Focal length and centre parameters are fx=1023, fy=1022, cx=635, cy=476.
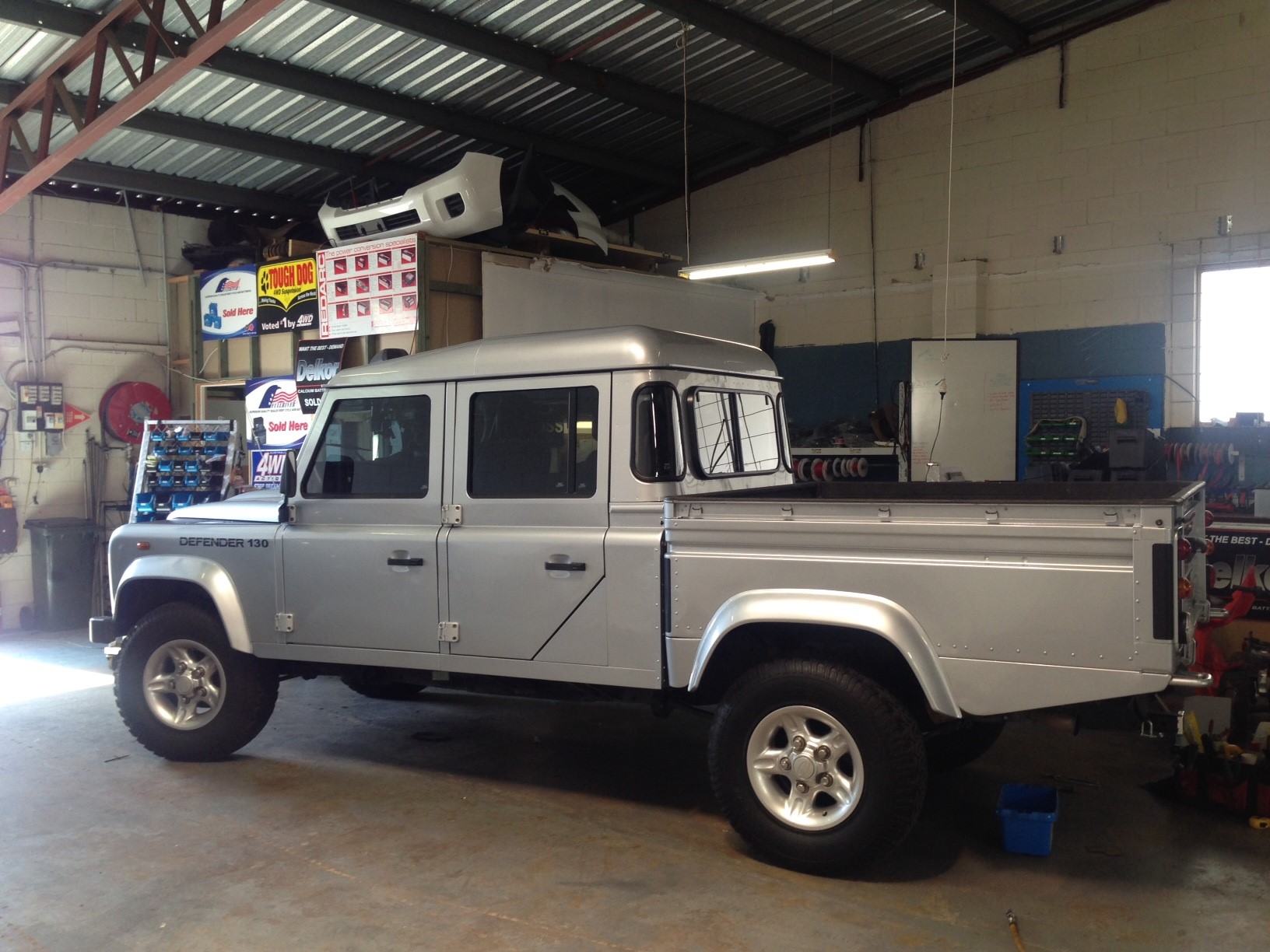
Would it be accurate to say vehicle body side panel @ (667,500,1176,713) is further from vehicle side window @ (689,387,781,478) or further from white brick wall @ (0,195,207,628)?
white brick wall @ (0,195,207,628)

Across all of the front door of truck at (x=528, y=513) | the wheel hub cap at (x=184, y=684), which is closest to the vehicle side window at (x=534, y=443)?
the front door of truck at (x=528, y=513)

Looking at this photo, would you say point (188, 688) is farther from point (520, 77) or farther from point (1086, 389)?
point (1086, 389)

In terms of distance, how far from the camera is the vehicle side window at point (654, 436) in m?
4.23

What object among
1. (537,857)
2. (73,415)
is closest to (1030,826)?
(537,857)

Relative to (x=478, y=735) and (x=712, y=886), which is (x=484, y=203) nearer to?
(x=478, y=735)

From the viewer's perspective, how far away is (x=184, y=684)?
530 centimetres

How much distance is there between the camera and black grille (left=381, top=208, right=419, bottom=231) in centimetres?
820

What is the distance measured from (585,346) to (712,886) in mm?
2227

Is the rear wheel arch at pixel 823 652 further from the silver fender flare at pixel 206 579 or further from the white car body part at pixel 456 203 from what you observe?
the white car body part at pixel 456 203

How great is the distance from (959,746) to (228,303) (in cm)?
791

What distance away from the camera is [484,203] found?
8.03 m

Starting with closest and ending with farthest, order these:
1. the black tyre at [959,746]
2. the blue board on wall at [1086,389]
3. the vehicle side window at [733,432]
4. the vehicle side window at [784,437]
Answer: the vehicle side window at [733,432] < the black tyre at [959,746] < the vehicle side window at [784,437] < the blue board on wall at [1086,389]

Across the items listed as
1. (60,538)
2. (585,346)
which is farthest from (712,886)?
(60,538)

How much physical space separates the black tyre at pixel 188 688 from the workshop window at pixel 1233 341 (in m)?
7.98
